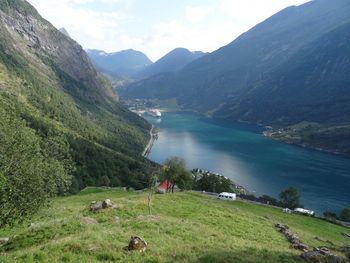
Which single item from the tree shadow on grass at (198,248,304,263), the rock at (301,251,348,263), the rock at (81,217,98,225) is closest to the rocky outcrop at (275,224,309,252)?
the rock at (301,251,348,263)

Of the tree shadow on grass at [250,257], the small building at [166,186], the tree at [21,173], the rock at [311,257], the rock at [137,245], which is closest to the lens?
the rock at [137,245]

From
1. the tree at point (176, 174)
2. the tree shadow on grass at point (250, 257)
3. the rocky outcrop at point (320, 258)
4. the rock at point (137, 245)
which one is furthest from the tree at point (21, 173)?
the tree at point (176, 174)

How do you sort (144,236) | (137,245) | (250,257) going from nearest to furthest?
(137,245) < (250,257) < (144,236)

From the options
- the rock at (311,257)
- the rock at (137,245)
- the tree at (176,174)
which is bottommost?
the tree at (176,174)

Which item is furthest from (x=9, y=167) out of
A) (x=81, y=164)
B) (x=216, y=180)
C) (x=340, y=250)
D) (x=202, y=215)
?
(x=81, y=164)

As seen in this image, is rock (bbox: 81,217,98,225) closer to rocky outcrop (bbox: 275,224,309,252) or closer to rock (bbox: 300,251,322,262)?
rock (bbox: 300,251,322,262)

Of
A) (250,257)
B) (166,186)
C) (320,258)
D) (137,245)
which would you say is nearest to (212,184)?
(166,186)

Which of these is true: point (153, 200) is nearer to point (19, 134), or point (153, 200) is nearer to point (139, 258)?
point (19, 134)

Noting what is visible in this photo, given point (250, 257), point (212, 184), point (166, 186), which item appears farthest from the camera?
point (212, 184)

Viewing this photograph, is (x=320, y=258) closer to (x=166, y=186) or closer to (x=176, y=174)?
(x=176, y=174)

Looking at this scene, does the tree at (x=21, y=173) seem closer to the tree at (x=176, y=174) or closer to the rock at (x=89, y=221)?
the rock at (x=89, y=221)

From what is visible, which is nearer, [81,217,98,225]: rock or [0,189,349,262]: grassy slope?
[0,189,349,262]: grassy slope

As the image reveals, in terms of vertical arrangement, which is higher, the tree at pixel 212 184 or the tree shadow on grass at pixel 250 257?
the tree shadow on grass at pixel 250 257

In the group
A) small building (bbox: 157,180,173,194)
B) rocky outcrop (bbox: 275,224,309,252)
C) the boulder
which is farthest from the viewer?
small building (bbox: 157,180,173,194)
